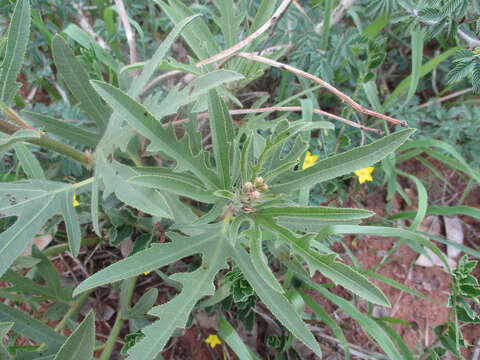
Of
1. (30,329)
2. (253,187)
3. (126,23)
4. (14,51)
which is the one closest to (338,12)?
A: (126,23)

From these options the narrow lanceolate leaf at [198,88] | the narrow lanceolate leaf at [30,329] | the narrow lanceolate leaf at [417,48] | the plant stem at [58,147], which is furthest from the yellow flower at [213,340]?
the narrow lanceolate leaf at [417,48]

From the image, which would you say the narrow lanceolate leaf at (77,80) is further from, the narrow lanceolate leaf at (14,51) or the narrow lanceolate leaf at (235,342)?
the narrow lanceolate leaf at (235,342)

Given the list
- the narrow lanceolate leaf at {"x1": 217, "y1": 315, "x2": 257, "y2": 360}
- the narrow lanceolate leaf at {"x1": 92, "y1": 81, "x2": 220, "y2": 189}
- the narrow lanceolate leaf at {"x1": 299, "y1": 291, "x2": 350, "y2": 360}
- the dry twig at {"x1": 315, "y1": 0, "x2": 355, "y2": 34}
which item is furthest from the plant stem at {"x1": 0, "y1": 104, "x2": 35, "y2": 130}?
the dry twig at {"x1": 315, "y1": 0, "x2": 355, "y2": 34}

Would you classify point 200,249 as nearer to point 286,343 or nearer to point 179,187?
point 179,187

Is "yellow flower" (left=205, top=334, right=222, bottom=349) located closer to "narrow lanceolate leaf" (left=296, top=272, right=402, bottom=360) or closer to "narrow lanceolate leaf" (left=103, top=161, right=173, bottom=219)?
"narrow lanceolate leaf" (left=296, top=272, right=402, bottom=360)

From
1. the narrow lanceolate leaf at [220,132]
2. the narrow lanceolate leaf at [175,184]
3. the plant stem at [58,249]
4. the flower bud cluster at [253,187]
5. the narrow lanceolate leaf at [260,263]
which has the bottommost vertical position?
the narrow lanceolate leaf at [260,263]

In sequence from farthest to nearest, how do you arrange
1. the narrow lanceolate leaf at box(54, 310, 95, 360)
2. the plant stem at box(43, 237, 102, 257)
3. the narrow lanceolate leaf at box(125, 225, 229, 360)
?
the plant stem at box(43, 237, 102, 257)
the narrow lanceolate leaf at box(54, 310, 95, 360)
the narrow lanceolate leaf at box(125, 225, 229, 360)
